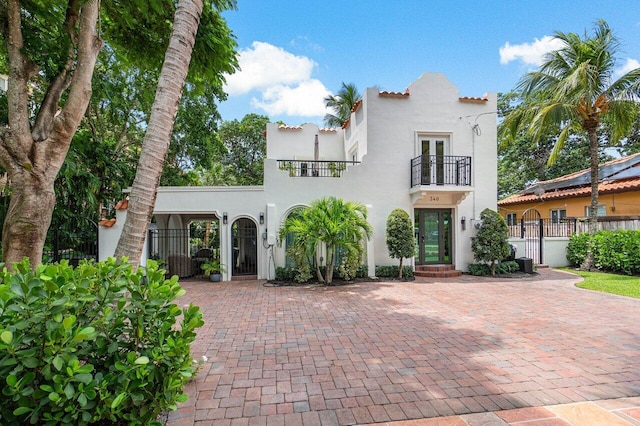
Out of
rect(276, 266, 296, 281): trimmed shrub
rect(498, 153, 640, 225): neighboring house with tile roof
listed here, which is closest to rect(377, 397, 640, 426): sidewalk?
rect(276, 266, 296, 281): trimmed shrub

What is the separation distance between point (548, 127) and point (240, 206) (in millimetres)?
12958

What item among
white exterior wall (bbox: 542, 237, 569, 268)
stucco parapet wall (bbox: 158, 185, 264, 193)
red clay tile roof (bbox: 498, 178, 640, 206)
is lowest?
white exterior wall (bbox: 542, 237, 569, 268)

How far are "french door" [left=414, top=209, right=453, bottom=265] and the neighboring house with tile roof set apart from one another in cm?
587

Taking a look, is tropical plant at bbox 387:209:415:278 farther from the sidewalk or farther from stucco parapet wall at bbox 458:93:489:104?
the sidewalk

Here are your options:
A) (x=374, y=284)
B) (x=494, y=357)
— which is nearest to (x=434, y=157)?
(x=374, y=284)

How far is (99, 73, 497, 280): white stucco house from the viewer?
1200cm

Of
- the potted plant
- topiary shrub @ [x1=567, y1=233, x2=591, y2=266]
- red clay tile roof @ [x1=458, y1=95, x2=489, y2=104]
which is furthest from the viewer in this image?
topiary shrub @ [x1=567, y1=233, x2=591, y2=266]

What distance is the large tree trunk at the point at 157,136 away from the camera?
386 cm

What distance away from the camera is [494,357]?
4547 mm

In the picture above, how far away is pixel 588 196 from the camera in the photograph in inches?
639

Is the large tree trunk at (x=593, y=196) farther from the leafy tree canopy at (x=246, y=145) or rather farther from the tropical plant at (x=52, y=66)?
the leafy tree canopy at (x=246, y=145)

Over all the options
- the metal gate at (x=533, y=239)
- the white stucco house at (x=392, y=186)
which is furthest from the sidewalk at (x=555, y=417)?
the metal gate at (x=533, y=239)

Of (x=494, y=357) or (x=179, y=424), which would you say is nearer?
(x=179, y=424)

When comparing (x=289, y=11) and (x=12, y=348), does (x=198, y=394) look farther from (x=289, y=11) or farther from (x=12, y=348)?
(x=289, y=11)
